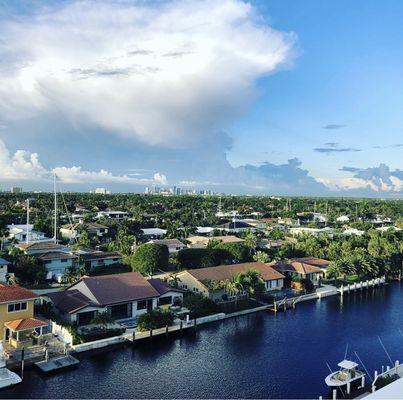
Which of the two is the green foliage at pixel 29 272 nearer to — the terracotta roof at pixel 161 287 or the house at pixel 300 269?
the terracotta roof at pixel 161 287

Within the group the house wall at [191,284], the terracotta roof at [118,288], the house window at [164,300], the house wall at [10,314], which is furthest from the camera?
the house wall at [191,284]

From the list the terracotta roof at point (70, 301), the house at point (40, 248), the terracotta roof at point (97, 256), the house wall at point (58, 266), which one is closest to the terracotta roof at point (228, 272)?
the terracotta roof at point (70, 301)

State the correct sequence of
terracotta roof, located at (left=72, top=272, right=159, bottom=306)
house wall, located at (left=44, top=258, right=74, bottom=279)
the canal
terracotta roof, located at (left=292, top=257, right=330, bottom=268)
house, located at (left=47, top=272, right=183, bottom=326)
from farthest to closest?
terracotta roof, located at (left=292, top=257, right=330, bottom=268) → house wall, located at (left=44, top=258, right=74, bottom=279) → terracotta roof, located at (left=72, top=272, right=159, bottom=306) → house, located at (left=47, top=272, right=183, bottom=326) → the canal

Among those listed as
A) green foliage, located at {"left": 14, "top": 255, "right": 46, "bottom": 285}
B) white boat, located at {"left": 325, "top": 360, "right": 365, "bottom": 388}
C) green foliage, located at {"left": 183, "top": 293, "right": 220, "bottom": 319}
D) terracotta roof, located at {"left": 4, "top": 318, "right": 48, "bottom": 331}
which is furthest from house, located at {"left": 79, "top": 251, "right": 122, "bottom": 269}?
white boat, located at {"left": 325, "top": 360, "right": 365, "bottom": 388}

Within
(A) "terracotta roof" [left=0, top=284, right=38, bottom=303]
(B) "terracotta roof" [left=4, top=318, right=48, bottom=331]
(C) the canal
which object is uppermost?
(A) "terracotta roof" [left=0, top=284, right=38, bottom=303]


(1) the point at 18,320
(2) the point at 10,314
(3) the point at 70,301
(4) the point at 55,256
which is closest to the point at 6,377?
(1) the point at 18,320

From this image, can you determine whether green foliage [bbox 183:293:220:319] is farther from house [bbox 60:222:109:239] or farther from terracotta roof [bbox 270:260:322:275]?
house [bbox 60:222:109:239]
